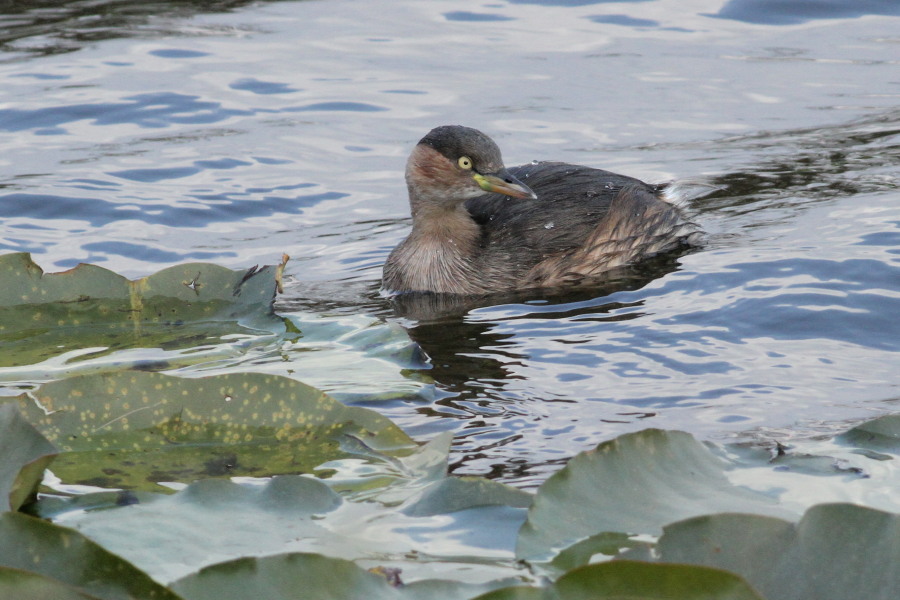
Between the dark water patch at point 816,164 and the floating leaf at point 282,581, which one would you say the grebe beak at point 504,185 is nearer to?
the dark water patch at point 816,164

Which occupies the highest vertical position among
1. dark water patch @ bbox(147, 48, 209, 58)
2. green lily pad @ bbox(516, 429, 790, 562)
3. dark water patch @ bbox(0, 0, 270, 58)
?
dark water patch @ bbox(0, 0, 270, 58)

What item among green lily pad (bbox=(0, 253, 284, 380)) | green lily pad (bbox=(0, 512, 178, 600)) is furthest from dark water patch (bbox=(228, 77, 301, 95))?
green lily pad (bbox=(0, 512, 178, 600))

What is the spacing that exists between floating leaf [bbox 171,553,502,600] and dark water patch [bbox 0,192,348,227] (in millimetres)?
5670

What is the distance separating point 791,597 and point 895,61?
9.18m

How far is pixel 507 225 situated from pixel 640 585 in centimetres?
485

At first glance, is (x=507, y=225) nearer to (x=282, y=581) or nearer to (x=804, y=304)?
(x=804, y=304)

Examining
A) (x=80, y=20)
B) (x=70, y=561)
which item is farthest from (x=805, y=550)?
(x=80, y=20)

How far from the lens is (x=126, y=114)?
31.8 ft

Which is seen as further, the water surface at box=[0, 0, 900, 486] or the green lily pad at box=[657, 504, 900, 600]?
the water surface at box=[0, 0, 900, 486]

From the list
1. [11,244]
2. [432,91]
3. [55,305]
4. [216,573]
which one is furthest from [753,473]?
Answer: [432,91]

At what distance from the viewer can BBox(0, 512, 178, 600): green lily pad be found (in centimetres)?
228

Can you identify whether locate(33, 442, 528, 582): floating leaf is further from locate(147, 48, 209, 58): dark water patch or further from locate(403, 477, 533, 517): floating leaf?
locate(147, 48, 209, 58): dark water patch

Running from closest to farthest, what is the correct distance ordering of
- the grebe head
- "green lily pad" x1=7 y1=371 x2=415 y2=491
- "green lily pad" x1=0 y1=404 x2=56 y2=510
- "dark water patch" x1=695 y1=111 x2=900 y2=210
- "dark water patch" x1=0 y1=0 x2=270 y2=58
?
"green lily pad" x1=0 y1=404 x2=56 y2=510 → "green lily pad" x1=7 y1=371 x2=415 y2=491 → the grebe head → "dark water patch" x1=695 y1=111 x2=900 y2=210 → "dark water patch" x1=0 y1=0 x2=270 y2=58

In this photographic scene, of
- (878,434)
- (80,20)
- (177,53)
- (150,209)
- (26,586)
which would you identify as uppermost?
(80,20)
